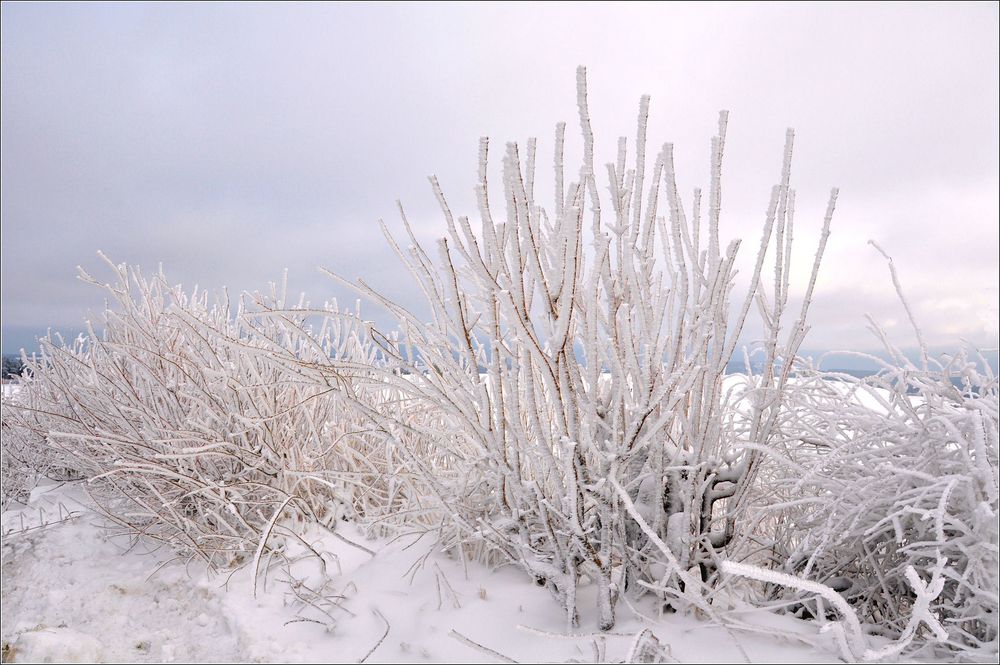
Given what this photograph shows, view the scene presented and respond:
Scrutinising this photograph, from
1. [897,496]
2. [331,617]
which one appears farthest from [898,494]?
[331,617]

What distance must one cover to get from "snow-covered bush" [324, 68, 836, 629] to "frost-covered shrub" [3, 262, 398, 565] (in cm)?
112

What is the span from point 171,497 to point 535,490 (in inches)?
92.9

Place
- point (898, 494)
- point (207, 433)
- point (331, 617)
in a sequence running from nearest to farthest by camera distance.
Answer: point (898, 494) < point (331, 617) < point (207, 433)

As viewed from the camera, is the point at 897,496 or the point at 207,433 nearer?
the point at 897,496

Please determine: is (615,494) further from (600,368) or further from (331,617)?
(331,617)

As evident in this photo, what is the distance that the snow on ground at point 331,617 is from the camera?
2105mm

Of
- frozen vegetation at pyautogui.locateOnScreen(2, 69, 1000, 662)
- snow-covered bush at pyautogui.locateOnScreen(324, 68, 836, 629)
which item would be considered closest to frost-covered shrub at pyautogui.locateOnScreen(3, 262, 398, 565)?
frozen vegetation at pyautogui.locateOnScreen(2, 69, 1000, 662)

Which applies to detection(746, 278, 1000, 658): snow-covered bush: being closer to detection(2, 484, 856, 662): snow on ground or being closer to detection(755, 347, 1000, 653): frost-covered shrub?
detection(755, 347, 1000, 653): frost-covered shrub

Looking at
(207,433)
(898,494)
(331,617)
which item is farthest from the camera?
(207,433)

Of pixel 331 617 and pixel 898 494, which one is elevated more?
pixel 898 494

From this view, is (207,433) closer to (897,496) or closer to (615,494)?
(615,494)

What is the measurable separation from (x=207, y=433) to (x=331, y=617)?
3.97 feet

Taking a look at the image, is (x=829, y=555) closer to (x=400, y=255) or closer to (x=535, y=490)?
(x=535, y=490)

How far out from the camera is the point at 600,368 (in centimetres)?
223
